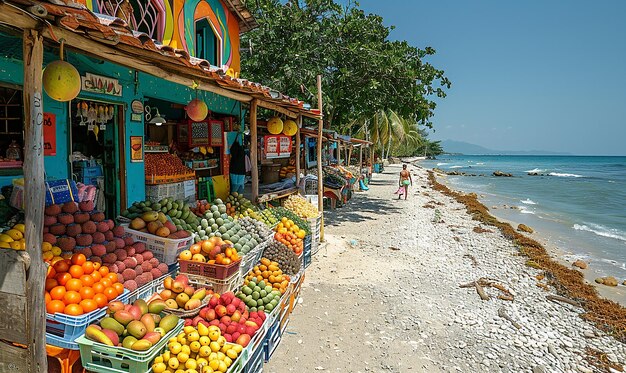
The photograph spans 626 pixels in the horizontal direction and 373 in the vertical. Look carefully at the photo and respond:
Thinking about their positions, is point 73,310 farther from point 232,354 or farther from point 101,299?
point 232,354

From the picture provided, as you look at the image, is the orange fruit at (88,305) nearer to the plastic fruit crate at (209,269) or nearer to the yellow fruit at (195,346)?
the yellow fruit at (195,346)

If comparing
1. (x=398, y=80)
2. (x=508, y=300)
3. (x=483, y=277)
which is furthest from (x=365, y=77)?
(x=508, y=300)

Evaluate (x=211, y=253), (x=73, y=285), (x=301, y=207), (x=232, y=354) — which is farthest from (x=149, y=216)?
(x=301, y=207)

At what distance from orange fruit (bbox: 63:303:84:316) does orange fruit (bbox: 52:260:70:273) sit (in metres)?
0.44

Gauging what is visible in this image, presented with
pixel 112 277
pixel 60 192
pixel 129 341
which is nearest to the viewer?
pixel 129 341

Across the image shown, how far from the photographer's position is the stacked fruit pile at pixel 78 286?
3326mm

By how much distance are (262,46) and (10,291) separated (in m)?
13.0

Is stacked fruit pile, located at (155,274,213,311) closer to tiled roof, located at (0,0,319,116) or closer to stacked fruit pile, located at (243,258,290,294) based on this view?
stacked fruit pile, located at (243,258,290,294)

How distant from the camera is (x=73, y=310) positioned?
329 cm

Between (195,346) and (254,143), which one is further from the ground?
(254,143)

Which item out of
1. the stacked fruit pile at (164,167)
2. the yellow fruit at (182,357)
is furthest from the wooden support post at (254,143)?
Result: the yellow fruit at (182,357)

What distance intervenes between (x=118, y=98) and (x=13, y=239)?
3.28 metres

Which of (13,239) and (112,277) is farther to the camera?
(112,277)

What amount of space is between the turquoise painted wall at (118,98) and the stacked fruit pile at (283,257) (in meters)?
2.57
